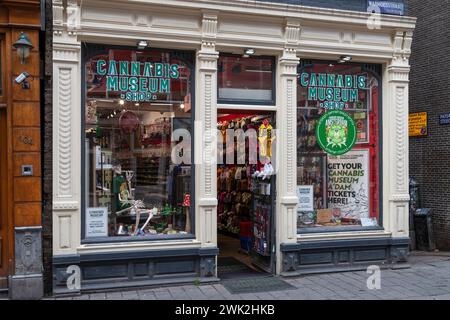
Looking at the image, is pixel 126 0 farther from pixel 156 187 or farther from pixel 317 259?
pixel 317 259

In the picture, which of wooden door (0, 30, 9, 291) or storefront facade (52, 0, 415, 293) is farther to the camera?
storefront facade (52, 0, 415, 293)

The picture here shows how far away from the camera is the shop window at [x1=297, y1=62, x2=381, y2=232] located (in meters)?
9.33

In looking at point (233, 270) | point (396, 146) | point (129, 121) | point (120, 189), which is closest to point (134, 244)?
point (120, 189)

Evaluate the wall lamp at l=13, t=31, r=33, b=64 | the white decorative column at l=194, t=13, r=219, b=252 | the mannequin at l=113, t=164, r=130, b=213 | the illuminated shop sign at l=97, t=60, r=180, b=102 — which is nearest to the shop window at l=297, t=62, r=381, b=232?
the white decorative column at l=194, t=13, r=219, b=252

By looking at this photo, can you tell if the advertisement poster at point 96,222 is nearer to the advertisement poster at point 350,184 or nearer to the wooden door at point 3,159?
the wooden door at point 3,159

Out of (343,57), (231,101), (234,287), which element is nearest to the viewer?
(234,287)

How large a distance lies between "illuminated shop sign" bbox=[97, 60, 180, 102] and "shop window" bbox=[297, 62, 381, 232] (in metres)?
2.58

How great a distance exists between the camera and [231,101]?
8.73m

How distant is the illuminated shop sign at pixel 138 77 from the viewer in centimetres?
810

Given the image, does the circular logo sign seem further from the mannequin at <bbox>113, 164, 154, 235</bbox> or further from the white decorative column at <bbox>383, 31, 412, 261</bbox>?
the mannequin at <bbox>113, 164, 154, 235</bbox>

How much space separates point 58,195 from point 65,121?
1.16m

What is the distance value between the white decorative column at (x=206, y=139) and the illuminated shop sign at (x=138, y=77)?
0.53 meters

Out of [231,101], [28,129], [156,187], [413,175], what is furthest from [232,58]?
[413,175]

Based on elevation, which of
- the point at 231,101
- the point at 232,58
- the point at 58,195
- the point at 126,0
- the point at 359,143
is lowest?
the point at 58,195
